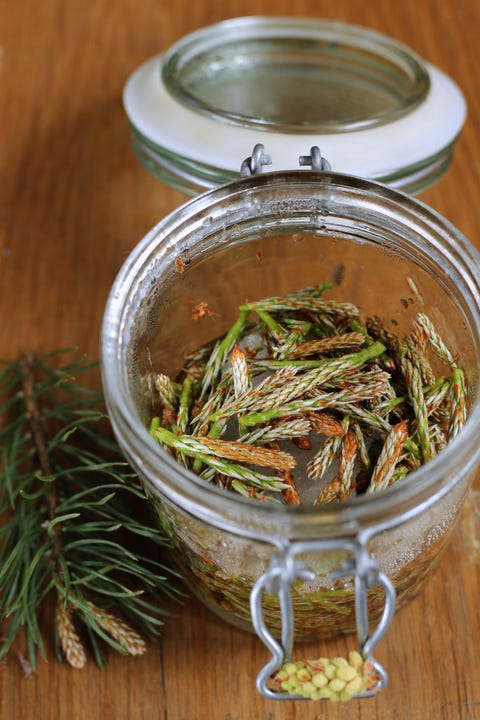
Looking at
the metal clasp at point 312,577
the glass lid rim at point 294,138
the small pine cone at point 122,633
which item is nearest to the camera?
the metal clasp at point 312,577

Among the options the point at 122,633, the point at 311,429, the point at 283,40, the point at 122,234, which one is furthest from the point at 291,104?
the point at 122,633

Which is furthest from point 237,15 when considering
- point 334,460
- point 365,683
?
point 365,683

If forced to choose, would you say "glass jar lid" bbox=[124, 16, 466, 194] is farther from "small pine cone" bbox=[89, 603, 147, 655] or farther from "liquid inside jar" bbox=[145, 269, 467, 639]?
"small pine cone" bbox=[89, 603, 147, 655]

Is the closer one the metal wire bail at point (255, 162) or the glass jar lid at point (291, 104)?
the metal wire bail at point (255, 162)

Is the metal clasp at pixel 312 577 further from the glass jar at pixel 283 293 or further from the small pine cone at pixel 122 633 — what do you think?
the small pine cone at pixel 122 633

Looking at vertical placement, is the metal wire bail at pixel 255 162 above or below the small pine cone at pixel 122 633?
above

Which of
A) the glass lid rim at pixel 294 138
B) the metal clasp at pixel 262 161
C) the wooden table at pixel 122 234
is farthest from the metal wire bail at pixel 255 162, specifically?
the wooden table at pixel 122 234
